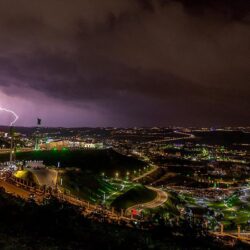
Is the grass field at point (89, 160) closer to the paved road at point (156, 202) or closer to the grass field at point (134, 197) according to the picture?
the grass field at point (134, 197)

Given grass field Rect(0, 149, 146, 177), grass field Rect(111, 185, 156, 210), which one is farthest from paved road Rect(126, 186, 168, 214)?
grass field Rect(0, 149, 146, 177)

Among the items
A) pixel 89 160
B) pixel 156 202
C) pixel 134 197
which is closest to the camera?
pixel 156 202

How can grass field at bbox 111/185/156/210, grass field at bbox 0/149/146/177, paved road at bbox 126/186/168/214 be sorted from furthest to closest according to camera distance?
grass field at bbox 0/149/146/177 < grass field at bbox 111/185/156/210 < paved road at bbox 126/186/168/214

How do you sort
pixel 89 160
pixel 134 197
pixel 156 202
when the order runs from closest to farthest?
1. pixel 156 202
2. pixel 134 197
3. pixel 89 160

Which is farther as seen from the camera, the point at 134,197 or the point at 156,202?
the point at 134,197

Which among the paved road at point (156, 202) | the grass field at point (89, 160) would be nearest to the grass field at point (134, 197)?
the paved road at point (156, 202)

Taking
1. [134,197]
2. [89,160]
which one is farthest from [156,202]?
[89,160]

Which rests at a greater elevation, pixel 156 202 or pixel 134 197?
pixel 134 197

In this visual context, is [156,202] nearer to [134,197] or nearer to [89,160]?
[134,197]

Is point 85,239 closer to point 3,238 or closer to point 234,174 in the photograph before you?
point 3,238

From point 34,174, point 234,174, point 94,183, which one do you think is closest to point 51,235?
point 34,174

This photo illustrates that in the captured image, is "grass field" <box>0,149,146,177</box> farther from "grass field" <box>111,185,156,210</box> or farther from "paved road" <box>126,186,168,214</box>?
"paved road" <box>126,186,168,214</box>

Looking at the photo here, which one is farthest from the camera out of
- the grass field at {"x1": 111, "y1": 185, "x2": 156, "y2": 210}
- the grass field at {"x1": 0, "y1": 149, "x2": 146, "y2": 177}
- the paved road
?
the grass field at {"x1": 0, "y1": 149, "x2": 146, "y2": 177}
